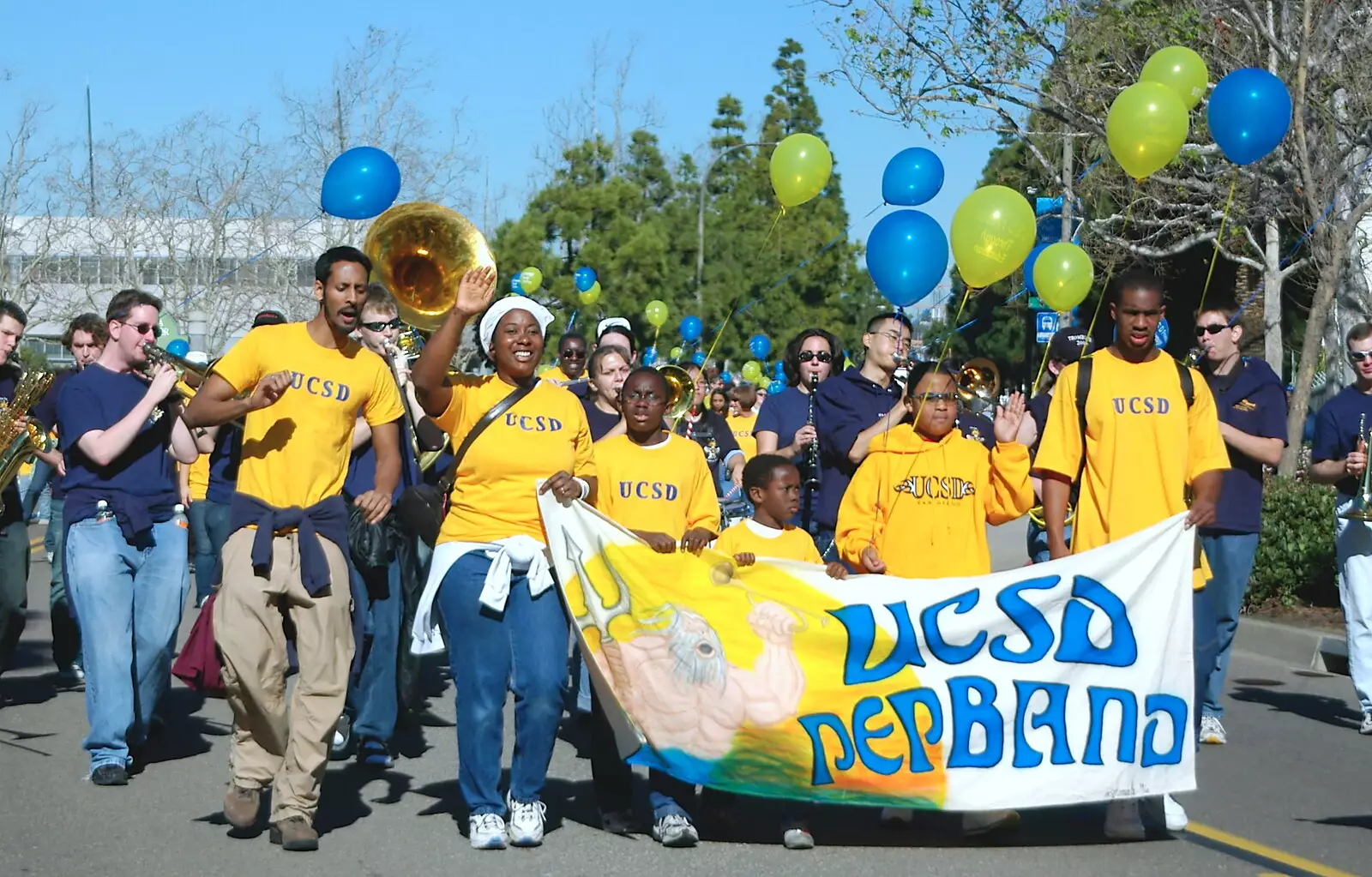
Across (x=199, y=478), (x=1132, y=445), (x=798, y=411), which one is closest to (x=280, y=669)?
(x=1132, y=445)

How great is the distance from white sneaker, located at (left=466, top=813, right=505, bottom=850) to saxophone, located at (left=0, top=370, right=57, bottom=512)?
3370mm

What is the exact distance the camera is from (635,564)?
6934 mm

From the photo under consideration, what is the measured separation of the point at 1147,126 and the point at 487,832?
509 centimetres

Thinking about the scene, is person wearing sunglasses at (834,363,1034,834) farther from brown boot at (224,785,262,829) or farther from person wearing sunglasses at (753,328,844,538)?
brown boot at (224,785,262,829)

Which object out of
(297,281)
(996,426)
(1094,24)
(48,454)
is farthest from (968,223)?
(297,281)

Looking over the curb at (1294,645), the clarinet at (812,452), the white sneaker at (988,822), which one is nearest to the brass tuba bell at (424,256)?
the clarinet at (812,452)

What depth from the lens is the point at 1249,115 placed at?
9.54m

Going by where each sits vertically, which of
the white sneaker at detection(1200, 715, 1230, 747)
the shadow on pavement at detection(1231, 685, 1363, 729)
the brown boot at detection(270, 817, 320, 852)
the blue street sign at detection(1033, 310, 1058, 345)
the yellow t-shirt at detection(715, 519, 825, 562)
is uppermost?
the blue street sign at detection(1033, 310, 1058, 345)

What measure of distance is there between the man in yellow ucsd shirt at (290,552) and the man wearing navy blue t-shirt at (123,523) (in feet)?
3.89

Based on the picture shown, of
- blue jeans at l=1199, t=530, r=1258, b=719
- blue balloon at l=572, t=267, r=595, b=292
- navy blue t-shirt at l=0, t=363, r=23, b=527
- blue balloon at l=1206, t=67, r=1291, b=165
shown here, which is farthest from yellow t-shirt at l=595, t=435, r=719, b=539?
blue balloon at l=572, t=267, r=595, b=292

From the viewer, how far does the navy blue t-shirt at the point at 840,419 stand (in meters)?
8.60

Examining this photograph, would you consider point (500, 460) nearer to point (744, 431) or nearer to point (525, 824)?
point (525, 824)

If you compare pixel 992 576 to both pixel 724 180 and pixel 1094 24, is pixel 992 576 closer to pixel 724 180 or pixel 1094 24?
pixel 1094 24

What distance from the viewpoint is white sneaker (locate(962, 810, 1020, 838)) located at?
697cm
